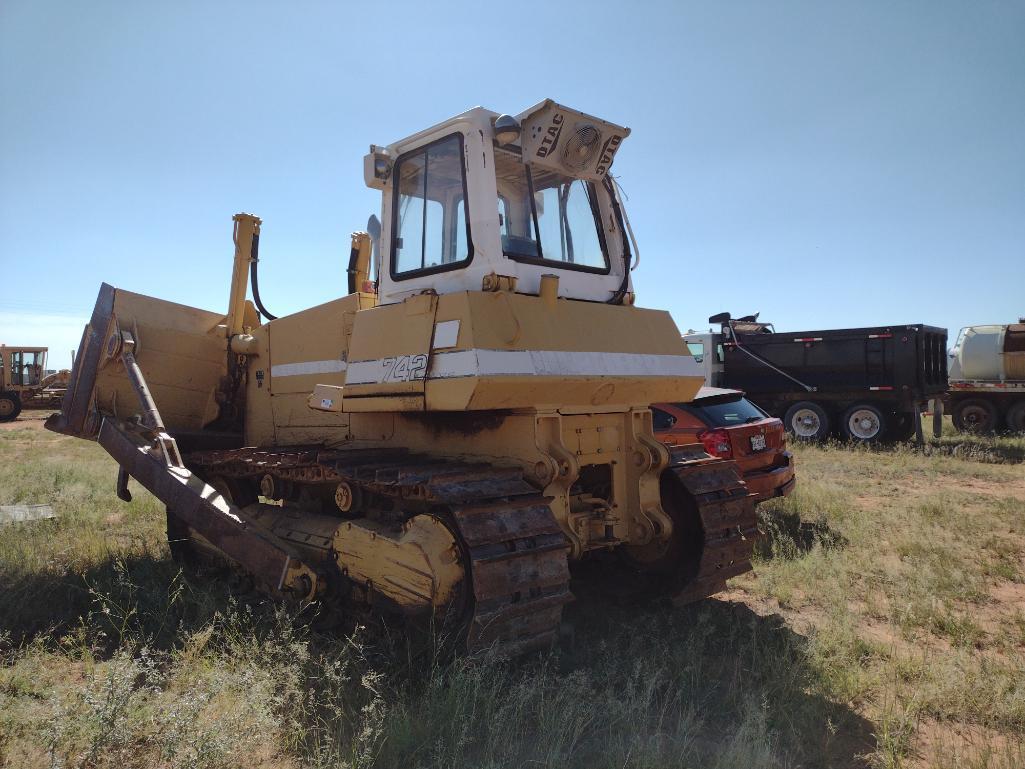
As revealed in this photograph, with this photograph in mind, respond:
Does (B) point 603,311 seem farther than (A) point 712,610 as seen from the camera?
No

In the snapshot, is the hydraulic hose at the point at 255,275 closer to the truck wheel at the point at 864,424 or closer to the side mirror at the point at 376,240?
the side mirror at the point at 376,240

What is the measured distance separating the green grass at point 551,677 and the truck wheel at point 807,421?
1007 cm

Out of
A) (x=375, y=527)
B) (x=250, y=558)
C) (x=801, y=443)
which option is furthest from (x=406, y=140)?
(x=801, y=443)

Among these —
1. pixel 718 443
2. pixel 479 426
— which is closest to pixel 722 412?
pixel 718 443

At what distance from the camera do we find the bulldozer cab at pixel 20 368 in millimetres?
30531

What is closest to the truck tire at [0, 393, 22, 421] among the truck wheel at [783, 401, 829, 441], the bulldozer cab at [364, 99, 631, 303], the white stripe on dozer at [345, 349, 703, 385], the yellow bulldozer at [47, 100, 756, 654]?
the yellow bulldozer at [47, 100, 756, 654]

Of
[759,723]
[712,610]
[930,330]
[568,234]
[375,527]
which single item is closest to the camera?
[759,723]

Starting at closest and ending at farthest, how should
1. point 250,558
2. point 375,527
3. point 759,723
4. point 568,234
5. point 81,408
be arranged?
1. point 759,723
2. point 375,527
3. point 250,558
4. point 568,234
5. point 81,408

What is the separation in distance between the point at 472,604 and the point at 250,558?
5.89 ft

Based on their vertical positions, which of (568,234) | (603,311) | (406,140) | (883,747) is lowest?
(883,747)

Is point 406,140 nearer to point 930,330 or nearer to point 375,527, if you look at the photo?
point 375,527

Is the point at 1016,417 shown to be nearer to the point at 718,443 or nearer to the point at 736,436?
the point at 736,436

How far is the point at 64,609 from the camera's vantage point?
5.16m

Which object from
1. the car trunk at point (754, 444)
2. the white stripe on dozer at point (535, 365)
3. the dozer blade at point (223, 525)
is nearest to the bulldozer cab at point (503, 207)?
the white stripe on dozer at point (535, 365)
